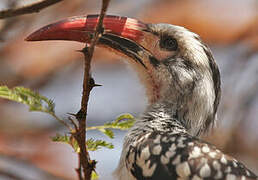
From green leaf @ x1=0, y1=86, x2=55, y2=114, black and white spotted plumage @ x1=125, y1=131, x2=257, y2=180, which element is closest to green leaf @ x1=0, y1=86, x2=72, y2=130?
green leaf @ x1=0, y1=86, x2=55, y2=114

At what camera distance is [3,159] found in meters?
6.46

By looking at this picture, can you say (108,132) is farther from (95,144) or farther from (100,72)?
(100,72)

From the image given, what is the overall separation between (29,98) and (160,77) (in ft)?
4.44

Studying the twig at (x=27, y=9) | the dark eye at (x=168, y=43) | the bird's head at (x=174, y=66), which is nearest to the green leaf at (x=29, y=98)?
the twig at (x=27, y=9)

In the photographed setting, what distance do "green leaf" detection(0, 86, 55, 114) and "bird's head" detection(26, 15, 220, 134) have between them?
1078 mm

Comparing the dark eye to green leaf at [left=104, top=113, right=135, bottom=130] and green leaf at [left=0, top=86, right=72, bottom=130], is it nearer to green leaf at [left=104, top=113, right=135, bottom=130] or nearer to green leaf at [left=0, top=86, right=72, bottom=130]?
green leaf at [left=104, top=113, right=135, bottom=130]

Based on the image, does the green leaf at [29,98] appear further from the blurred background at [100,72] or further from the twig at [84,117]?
the blurred background at [100,72]

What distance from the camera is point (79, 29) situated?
10.4ft

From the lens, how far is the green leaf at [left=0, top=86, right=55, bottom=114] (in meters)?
2.31

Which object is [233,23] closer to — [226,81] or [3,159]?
[226,81]

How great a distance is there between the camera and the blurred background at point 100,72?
7.10m

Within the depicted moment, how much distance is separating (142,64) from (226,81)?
391 cm

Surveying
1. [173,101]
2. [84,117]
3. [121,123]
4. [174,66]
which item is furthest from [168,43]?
[84,117]

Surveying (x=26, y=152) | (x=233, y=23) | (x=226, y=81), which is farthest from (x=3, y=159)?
(x=233, y=23)
